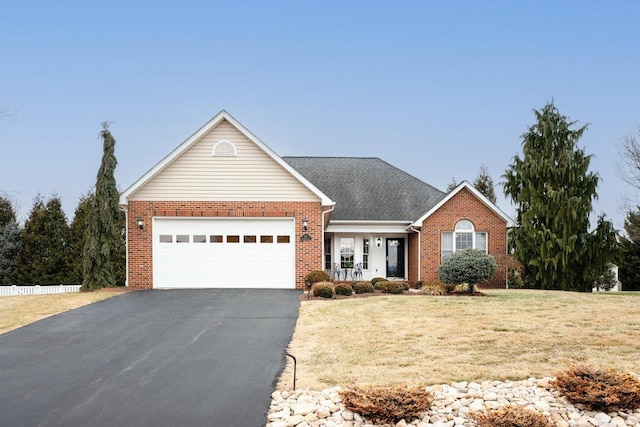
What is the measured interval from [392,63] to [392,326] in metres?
12.7

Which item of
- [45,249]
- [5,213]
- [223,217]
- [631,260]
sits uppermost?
[5,213]

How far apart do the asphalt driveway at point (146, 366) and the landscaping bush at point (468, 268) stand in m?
5.98

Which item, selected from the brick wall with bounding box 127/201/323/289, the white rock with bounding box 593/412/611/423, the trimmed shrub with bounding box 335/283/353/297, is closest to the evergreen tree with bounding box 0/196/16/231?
the brick wall with bounding box 127/201/323/289

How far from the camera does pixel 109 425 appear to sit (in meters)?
5.67

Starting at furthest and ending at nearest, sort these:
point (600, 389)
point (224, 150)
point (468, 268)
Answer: point (224, 150), point (468, 268), point (600, 389)

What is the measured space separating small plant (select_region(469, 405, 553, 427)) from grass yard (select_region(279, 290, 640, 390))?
1500 mm

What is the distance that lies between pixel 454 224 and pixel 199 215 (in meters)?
10.5

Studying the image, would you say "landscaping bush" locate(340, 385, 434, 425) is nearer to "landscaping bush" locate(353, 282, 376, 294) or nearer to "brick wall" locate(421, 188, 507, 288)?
"landscaping bush" locate(353, 282, 376, 294)

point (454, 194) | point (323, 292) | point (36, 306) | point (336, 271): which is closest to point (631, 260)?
point (454, 194)

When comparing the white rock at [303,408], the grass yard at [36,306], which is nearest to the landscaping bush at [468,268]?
the grass yard at [36,306]

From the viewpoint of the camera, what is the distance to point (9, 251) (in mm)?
A: 29875

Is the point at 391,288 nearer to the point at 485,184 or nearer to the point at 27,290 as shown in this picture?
the point at 27,290

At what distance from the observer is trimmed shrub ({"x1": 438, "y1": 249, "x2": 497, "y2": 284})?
16.8 metres

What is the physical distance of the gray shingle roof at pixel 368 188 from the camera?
23.5 meters
